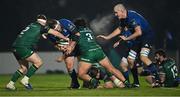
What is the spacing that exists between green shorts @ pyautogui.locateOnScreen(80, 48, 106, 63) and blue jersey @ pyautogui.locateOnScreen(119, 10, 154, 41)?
117 cm

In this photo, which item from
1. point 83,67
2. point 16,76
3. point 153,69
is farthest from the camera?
point 153,69

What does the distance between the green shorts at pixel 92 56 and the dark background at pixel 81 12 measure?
17.2m

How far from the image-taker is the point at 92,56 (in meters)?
14.6

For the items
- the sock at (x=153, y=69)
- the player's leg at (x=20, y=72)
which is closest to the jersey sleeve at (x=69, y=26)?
the player's leg at (x=20, y=72)

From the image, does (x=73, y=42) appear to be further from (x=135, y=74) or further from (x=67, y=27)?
(x=135, y=74)

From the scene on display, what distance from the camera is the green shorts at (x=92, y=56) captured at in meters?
14.6

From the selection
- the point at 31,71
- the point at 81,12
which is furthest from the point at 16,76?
the point at 81,12

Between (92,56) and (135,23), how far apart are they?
56.2 inches

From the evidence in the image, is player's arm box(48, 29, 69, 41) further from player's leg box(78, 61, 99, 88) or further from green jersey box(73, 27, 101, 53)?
player's leg box(78, 61, 99, 88)

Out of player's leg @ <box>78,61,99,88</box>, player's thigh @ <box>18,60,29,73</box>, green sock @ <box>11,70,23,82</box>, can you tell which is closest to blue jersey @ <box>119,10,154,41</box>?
player's leg @ <box>78,61,99,88</box>

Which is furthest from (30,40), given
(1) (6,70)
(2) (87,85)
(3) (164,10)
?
(3) (164,10)

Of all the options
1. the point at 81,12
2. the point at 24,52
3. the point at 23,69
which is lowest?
the point at 23,69

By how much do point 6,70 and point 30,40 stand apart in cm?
1701

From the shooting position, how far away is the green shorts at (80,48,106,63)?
1460 centimetres
